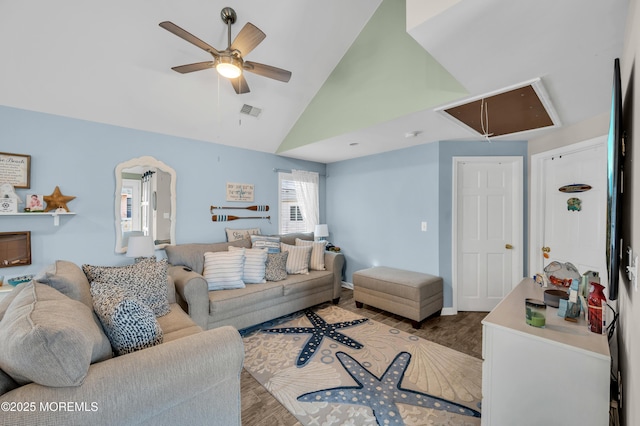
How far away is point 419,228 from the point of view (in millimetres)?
3629

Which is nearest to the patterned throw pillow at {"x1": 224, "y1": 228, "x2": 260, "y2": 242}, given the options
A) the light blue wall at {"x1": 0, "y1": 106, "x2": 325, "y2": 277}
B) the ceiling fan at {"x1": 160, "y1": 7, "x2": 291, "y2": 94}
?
the light blue wall at {"x1": 0, "y1": 106, "x2": 325, "y2": 277}

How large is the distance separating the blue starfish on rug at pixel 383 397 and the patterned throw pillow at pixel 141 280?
136 cm

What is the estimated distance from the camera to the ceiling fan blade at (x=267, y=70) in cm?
213

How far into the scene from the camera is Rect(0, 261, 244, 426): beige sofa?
3.01 ft

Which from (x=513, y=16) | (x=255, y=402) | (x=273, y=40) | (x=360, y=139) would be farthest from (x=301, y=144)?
(x=255, y=402)

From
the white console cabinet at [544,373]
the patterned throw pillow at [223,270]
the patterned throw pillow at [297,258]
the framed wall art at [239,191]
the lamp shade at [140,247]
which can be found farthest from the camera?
the framed wall art at [239,191]

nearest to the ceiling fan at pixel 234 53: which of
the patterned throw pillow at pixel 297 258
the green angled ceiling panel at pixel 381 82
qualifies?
the green angled ceiling panel at pixel 381 82

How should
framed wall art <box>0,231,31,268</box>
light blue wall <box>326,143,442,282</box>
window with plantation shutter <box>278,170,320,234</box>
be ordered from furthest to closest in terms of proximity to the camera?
A: window with plantation shutter <box>278,170,320,234</box> < light blue wall <box>326,143,442,282</box> < framed wall art <box>0,231,31,268</box>

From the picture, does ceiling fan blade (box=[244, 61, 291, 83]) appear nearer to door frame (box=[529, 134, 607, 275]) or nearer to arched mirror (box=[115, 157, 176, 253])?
arched mirror (box=[115, 157, 176, 253])

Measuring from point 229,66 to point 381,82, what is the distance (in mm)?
1485

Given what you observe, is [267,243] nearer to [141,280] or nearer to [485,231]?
[141,280]

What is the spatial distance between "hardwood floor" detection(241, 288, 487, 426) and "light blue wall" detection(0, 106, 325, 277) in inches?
84.8

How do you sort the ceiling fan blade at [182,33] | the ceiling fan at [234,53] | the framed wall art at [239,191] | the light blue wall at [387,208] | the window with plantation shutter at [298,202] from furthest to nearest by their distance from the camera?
the window with plantation shutter at [298,202] → the framed wall art at [239,191] → the light blue wall at [387,208] → the ceiling fan at [234,53] → the ceiling fan blade at [182,33]

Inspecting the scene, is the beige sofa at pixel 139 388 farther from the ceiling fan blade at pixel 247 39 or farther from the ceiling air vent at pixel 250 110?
the ceiling air vent at pixel 250 110
